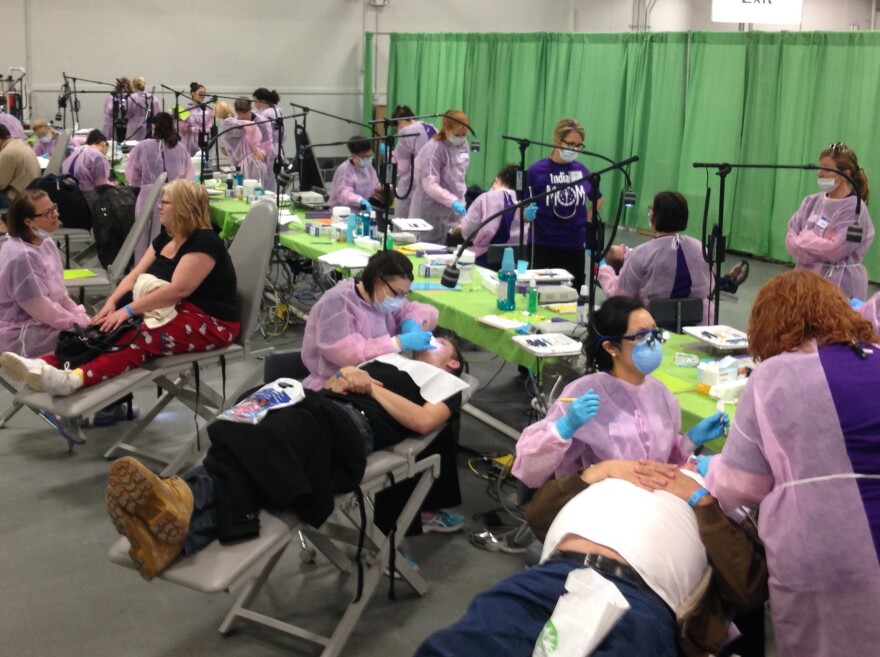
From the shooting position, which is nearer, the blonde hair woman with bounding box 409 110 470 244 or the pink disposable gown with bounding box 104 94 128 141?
the blonde hair woman with bounding box 409 110 470 244

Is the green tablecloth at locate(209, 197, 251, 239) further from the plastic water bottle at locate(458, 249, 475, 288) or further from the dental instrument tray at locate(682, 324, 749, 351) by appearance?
the dental instrument tray at locate(682, 324, 749, 351)

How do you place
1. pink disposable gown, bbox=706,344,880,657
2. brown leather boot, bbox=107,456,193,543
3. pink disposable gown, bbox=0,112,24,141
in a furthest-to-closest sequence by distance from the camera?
pink disposable gown, bbox=0,112,24,141 < brown leather boot, bbox=107,456,193,543 < pink disposable gown, bbox=706,344,880,657

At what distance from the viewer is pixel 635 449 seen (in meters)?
2.57

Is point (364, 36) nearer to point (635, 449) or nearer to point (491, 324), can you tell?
point (491, 324)

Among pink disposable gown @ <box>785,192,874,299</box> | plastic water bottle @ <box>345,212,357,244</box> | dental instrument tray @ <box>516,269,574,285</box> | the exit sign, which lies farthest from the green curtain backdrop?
dental instrument tray @ <box>516,269,574,285</box>

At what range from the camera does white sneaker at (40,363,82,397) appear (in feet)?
11.5

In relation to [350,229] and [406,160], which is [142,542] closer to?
[350,229]

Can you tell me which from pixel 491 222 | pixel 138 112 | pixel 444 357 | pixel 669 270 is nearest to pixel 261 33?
pixel 138 112

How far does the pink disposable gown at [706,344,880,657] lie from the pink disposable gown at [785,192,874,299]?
317 centimetres

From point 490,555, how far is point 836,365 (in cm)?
166

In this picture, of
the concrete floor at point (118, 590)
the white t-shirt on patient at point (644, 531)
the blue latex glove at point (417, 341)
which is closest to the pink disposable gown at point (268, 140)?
the concrete floor at point (118, 590)

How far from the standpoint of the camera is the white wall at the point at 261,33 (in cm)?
1173

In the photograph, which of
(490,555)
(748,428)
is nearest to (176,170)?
(490,555)

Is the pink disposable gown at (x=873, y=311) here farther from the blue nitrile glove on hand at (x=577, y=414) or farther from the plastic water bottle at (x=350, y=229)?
the plastic water bottle at (x=350, y=229)
